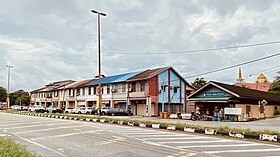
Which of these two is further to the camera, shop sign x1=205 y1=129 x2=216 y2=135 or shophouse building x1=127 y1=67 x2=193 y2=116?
shophouse building x1=127 y1=67 x2=193 y2=116

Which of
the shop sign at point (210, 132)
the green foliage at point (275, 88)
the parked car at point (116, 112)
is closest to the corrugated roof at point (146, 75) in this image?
the parked car at point (116, 112)

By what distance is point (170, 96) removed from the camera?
155 ft

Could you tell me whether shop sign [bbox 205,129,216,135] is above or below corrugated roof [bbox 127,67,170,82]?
below

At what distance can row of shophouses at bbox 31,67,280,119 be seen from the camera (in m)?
33.8

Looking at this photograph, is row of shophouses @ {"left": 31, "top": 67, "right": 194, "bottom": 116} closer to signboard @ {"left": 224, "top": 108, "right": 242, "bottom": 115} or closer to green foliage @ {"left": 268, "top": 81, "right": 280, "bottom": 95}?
signboard @ {"left": 224, "top": 108, "right": 242, "bottom": 115}

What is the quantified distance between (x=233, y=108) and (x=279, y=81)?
111ft

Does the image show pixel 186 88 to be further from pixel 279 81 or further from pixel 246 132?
pixel 246 132

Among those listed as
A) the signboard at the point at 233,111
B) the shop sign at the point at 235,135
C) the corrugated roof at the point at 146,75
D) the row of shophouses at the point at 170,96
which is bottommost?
the shop sign at the point at 235,135

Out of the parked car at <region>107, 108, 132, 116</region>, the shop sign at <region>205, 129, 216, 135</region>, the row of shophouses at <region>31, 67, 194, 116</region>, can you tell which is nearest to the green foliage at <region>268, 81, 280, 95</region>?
the row of shophouses at <region>31, 67, 194, 116</region>

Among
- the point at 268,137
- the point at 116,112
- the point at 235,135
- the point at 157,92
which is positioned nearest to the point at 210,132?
the point at 235,135

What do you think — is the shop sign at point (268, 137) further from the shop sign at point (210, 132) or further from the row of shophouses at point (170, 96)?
the row of shophouses at point (170, 96)

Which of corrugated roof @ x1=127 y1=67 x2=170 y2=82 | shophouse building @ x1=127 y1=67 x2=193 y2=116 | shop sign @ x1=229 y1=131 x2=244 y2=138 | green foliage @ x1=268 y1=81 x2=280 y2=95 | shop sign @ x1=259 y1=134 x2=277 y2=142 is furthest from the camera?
green foliage @ x1=268 y1=81 x2=280 y2=95

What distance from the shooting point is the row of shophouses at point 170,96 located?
111 feet

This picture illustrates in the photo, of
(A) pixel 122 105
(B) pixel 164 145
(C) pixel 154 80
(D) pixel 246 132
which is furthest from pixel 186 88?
(B) pixel 164 145
